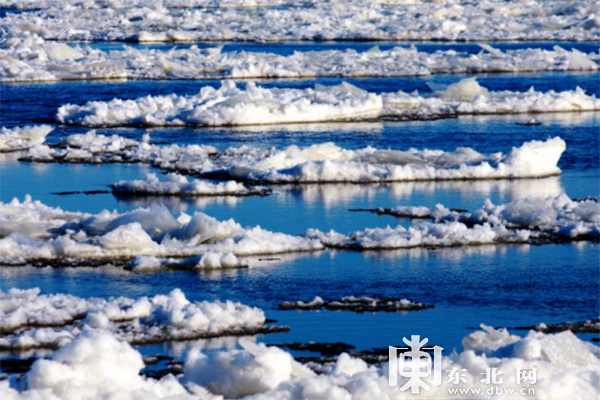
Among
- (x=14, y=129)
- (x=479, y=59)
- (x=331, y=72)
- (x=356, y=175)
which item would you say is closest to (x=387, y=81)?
(x=331, y=72)

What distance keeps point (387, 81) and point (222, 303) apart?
2307 centimetres

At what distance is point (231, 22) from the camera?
5550 cm

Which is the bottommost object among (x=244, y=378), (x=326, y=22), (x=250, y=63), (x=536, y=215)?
(x=326, y=22)

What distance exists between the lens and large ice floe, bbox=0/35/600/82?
35562 millimetres

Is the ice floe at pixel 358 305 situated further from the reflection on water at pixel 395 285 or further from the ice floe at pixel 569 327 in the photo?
the ice floe at pixel 569 327

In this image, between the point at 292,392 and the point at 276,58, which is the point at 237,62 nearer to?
the point at 276,58

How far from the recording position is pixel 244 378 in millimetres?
8289

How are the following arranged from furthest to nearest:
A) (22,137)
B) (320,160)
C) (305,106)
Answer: (305,106), (22,137), (320,160)

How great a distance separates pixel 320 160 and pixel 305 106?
625cm

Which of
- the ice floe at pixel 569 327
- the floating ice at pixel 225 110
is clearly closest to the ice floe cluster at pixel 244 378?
the ice floe at pixel 569 327

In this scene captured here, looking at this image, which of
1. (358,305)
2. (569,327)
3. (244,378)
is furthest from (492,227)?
(244,378)

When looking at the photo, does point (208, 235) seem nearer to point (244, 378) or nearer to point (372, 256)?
point (372, 256)

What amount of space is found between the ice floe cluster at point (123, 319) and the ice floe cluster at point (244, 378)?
6.37 ft

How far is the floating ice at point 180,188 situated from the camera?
706 inches
